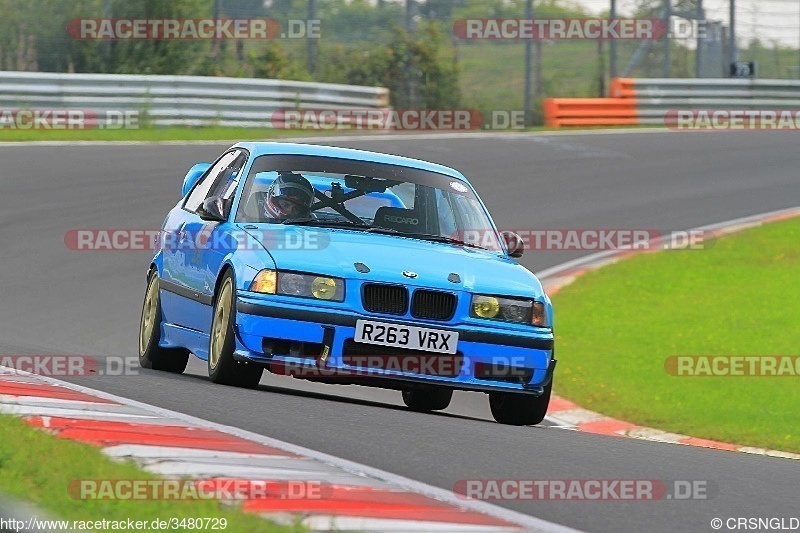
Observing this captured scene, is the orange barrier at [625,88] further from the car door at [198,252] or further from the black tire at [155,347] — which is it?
the black tire at [155,347]

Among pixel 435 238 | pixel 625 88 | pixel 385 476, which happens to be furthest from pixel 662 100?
pixel 385 476

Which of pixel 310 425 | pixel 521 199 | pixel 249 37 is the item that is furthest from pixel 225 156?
pixel 249 37

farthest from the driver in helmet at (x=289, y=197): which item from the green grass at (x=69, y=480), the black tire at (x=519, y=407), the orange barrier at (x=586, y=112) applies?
the orange barrier at (x=586, y=112)

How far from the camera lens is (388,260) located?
8164mm

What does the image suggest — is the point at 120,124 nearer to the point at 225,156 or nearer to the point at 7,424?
the point at 225,156

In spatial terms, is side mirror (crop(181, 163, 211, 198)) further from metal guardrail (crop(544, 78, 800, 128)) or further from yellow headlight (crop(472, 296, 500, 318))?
metal guardrail (crop(544, 78, 800, 128))

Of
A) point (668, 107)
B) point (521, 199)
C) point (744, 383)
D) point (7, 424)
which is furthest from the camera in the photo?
point (668, 107)

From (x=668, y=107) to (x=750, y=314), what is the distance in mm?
16987

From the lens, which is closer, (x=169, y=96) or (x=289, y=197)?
(x=289, y=197)

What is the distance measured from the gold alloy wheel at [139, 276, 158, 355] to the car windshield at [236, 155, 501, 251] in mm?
1371

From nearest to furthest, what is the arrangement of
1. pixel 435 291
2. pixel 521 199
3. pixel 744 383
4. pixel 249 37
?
1. pixel 435 291
2. pixel 744 383
3. pixel 521 199
4. pixel 249 37

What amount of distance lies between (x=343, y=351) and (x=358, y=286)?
0.35 meters

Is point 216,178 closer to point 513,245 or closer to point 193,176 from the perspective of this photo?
point 193,176

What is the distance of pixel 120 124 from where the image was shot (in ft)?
78.2
